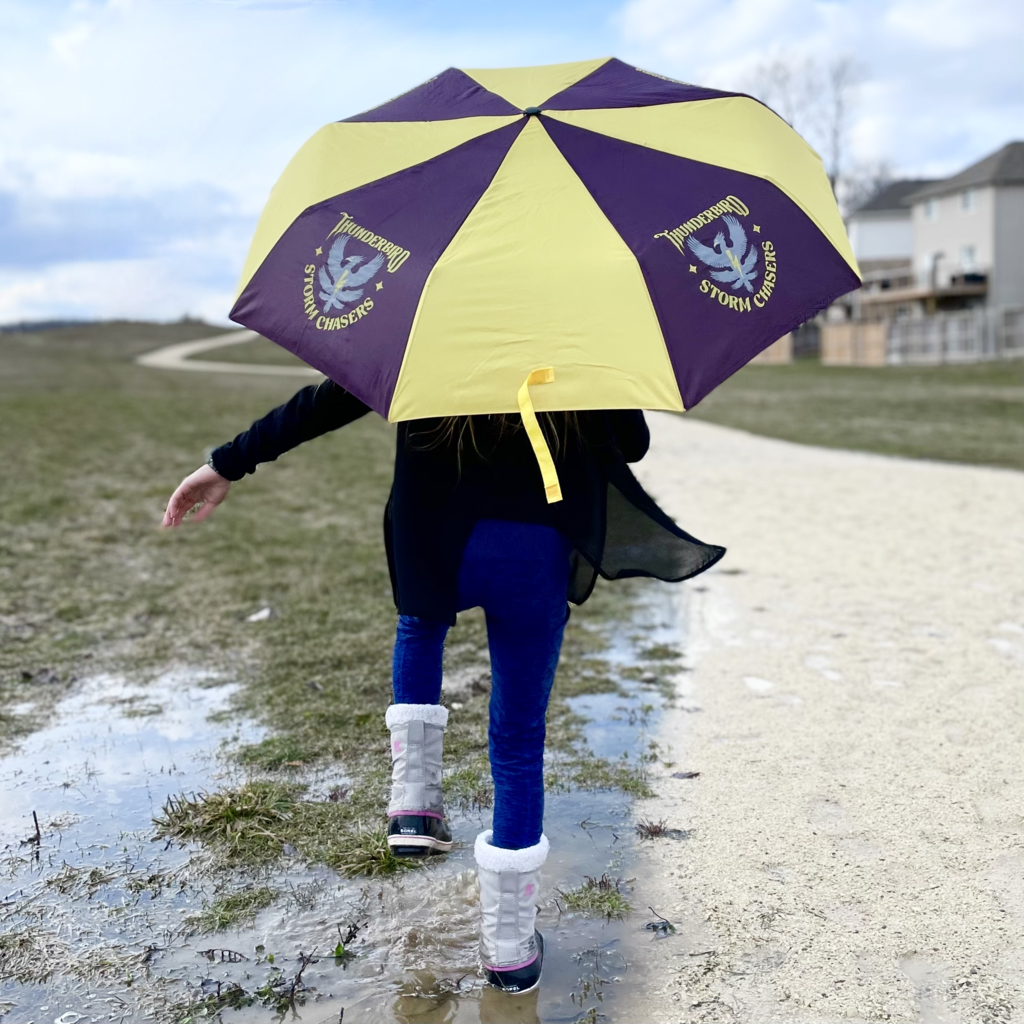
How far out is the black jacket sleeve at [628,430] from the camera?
2.55 metres

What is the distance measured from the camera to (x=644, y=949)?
2.67 m

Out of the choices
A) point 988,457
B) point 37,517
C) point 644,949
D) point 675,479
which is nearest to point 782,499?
A: point 675,479

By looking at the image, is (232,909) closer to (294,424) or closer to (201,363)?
(294,424)

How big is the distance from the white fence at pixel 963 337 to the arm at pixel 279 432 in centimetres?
3428

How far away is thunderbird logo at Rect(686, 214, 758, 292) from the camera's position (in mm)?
2318

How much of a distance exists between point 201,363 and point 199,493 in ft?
93.4

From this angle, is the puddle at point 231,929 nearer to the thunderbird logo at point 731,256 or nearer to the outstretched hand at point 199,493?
the outstretched hand at point 199,493

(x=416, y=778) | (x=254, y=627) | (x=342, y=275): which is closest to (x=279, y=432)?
(x=342, y=275)

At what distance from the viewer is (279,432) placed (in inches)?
101

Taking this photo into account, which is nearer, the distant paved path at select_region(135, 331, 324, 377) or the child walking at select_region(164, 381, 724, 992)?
the child walking at select_region(164, 381, 724, 992)

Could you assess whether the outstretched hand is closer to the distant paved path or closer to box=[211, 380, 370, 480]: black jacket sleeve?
box=[211, 380, 370, 480]: black jacket sleeve

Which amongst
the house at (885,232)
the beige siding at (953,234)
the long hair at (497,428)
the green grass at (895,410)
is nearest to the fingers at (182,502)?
the long hair at (497,428)

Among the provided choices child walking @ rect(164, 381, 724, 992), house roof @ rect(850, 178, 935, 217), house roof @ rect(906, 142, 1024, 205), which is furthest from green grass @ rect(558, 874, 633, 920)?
house roof @ rect(850, 178, 935, 217)

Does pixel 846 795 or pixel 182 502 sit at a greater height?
pixel 182 502
